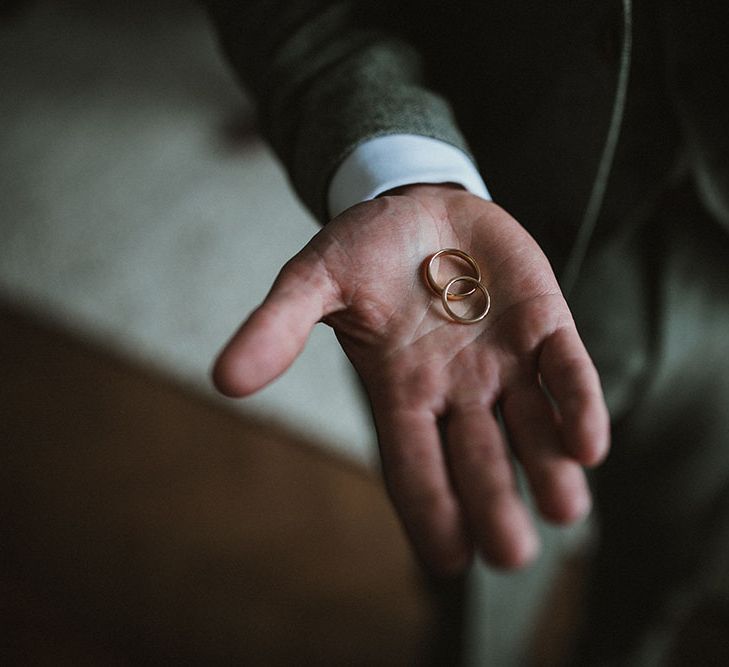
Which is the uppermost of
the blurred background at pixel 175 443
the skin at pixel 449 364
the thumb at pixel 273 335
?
the thumb at pixel 273 335

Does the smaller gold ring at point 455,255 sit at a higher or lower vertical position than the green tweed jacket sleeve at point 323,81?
lower

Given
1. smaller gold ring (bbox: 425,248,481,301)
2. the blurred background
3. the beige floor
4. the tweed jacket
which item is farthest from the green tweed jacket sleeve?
the beige floor

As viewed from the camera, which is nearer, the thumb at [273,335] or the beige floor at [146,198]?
the thumb at [273,335]

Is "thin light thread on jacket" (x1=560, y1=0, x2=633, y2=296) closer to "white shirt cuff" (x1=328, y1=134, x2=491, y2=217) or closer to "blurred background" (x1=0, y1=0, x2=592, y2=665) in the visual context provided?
"white shirt cuff" (x1=328, y1=134, x2=491, y2=217)

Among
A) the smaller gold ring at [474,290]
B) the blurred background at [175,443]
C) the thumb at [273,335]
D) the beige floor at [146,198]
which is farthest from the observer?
the beige floor at [146,198]

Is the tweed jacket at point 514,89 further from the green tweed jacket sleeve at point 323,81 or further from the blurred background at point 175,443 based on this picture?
the blurred background at point 175,443

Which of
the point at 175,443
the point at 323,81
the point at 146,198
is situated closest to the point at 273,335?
the point at 323,81

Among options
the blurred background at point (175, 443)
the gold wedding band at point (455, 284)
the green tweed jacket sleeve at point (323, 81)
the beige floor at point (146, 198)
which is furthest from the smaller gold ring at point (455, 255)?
the beige floor at point (146, 198)

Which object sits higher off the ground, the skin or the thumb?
the thumb

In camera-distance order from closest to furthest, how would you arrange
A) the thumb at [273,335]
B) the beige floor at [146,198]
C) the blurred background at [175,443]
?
the thumb at [273,335], the blurred background at [175,443], the beige floor at [146,198]
